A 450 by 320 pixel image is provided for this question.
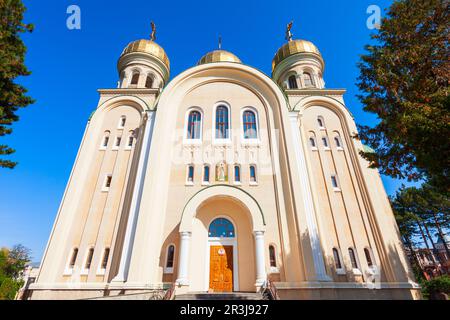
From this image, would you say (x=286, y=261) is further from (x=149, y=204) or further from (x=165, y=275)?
(x=149, y=204)

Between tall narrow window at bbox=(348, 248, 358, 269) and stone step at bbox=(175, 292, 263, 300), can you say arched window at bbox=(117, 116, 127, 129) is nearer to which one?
stone step at bbox=(175, 292, 263, 300)

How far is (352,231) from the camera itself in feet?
40.3

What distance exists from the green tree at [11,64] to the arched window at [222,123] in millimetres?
A: 9926

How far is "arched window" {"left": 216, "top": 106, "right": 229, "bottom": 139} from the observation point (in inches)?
595

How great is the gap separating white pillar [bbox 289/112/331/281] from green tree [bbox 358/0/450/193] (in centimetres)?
409

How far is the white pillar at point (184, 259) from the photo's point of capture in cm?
1031

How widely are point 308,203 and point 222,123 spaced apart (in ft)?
25.0

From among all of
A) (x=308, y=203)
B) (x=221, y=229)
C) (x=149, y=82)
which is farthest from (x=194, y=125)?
(x=308, y=203)

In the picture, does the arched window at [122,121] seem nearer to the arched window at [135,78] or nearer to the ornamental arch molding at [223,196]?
the arched window at [135,78]

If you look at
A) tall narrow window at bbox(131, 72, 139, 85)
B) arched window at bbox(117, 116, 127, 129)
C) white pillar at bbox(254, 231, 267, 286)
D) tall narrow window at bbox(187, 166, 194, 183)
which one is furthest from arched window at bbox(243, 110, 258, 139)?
tall narrow window at bbox(131, 72, 139, 85)

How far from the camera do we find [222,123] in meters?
15.5

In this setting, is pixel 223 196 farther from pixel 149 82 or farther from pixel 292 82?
pixel 149 82
